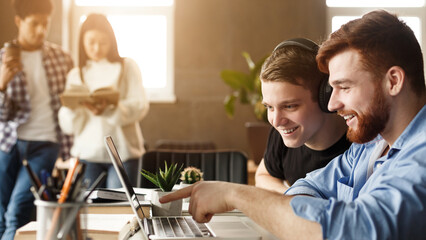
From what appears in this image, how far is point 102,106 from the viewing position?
250 cm

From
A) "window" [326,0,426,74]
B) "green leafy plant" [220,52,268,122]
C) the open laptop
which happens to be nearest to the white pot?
the open laptop

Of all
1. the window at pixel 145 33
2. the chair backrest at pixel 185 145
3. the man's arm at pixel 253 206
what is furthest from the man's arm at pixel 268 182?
the window at pixel 145 33

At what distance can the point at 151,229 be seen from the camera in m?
1.02

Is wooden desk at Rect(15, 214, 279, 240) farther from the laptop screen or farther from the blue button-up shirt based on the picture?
the blue button-up shirt

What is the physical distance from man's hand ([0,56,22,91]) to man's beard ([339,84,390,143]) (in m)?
2.17

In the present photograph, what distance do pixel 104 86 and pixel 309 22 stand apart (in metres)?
2.44

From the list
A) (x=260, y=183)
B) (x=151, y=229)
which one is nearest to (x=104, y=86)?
(x=260, y=183)

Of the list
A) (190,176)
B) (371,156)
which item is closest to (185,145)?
(190,176)

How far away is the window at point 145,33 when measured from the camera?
4480 mm

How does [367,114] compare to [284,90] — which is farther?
[284,90]

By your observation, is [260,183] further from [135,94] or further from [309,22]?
[309,22]

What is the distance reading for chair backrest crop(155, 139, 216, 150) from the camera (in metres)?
4.03

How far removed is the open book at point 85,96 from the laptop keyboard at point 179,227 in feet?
4.45

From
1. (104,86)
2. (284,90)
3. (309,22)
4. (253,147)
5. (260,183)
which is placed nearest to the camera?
(284,90)
